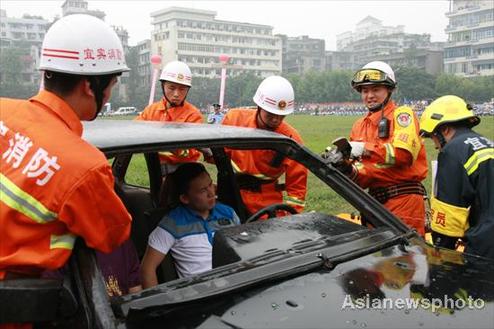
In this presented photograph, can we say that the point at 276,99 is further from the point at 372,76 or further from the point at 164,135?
the point at 164,135

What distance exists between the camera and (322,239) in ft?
6.89

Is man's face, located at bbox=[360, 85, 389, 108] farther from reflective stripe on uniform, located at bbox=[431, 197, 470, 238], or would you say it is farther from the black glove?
reflective stripe on uniform, located at bbox=[431, 197, 470, 238]

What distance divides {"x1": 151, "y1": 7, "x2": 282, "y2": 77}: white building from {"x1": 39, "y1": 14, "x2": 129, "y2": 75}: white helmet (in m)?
73.3

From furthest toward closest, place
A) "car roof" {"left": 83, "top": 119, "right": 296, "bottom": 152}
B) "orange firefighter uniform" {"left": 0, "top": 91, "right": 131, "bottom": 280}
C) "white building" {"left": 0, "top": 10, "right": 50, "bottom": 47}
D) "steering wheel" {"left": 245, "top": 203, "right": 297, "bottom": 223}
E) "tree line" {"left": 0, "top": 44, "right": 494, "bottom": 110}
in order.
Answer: "white building" {"left": 0, "top": 10, "right": 50, "bottom": 47}
"tree line" {"left": 0, "top": 44, "right": 494, "bottom": 110}
"steering wheel" {"left": 245, "top": 203, "right": 297, "bottom": 223}
"car roof" {"left": 83, "top": 119, "right": 296, "bottom": 152}
"orange firefighter uniform" {"left": 0, "top": 91, "right": 131, "bottom": 280}

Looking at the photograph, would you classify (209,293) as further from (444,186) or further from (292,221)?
(444,186)

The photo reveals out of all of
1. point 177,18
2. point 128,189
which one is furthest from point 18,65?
point 128,189

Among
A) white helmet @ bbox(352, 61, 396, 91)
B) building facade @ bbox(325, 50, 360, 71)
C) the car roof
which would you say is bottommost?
the car roof

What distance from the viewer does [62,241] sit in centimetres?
147

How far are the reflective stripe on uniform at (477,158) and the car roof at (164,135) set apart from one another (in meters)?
0.97

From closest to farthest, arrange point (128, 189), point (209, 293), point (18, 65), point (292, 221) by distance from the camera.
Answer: point (209, 293)
point (292, 221)
point (128, 189)
point (18, 65)

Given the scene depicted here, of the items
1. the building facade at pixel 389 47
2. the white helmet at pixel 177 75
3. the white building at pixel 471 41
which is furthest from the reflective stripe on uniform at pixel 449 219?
the white building at pixel 471 41

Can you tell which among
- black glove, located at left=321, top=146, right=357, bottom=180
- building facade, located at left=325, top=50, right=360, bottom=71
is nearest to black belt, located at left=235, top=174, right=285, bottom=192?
black glove, located at left=321, top=146, right=357, bottom=180

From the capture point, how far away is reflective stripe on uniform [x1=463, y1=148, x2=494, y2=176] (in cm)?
259

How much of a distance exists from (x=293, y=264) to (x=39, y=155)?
0.94 m
